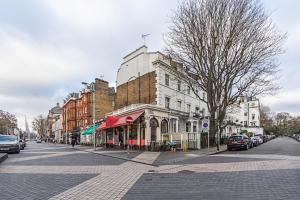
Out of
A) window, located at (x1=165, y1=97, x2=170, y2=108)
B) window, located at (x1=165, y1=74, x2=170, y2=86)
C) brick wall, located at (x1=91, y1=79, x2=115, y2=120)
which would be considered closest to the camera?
window, located at (x1=165, y1=97, x2=170, y2=108)

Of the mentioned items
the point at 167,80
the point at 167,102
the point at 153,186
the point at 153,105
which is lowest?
the point at 153,186

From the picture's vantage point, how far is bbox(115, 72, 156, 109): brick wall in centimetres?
3488

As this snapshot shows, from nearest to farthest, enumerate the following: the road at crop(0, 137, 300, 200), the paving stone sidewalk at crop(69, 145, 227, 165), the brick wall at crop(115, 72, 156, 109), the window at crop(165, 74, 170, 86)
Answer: the road at crop(0, 137, 300, 200)
the paving stone sidewalk at crop(69, 145, 227, 165)
the brick wall at crop(115, 72, 156, 109)
the window at crop(165, 74, 170, 86)

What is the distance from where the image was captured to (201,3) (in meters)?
30.1

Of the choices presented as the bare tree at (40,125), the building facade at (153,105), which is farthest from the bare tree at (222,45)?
the bare tree at (40,125)

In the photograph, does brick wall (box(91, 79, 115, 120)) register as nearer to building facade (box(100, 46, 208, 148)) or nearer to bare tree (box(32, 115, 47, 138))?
building facade (box(100, 46, 208, 148))

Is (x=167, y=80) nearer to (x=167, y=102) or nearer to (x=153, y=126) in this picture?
(x=167, y=102)

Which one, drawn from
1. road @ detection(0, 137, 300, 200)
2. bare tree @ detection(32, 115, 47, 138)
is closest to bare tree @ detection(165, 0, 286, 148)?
road @ detection(0, 137, 300, 200)

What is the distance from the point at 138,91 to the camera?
38.2 metres

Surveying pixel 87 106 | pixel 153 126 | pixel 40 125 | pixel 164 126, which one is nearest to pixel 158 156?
pixel 153 126

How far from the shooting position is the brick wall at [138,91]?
114 ft

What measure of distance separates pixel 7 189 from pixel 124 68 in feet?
111

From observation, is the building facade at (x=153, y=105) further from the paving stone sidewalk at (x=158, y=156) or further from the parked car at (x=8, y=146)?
the parked car at (x=8, y=146)

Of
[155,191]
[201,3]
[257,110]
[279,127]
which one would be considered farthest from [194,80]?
[279,127]
